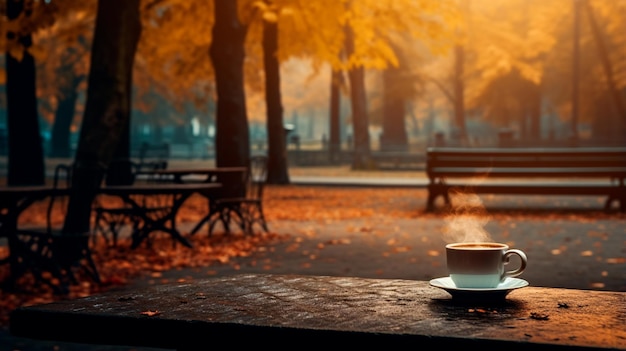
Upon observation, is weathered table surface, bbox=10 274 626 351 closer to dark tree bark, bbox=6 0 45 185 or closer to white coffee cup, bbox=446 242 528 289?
white coffee cup, bbox=446 242 528 289

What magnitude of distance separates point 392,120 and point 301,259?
46961 millimetres

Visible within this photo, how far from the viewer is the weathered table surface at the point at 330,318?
2385mm

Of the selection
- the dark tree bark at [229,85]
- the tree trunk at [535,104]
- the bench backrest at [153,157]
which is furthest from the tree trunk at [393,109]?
the dark tree bark at [229,85]

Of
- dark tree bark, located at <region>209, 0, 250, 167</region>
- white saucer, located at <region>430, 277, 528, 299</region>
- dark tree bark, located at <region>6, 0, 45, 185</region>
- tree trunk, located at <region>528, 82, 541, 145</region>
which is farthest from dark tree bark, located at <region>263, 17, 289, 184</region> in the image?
tree trunk, located at <region>528, 82, 541, 145</region>

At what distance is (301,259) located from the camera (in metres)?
12.1

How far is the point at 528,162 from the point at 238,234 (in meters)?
6.50

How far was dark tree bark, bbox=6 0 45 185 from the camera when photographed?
83.1 feet

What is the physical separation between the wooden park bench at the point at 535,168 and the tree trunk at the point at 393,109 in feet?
109

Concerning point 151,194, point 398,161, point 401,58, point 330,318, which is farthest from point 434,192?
point 401,58

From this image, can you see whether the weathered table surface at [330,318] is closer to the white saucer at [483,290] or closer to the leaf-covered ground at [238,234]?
the white saucer at [483,290]

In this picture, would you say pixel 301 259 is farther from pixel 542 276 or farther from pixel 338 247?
pixel 542 276

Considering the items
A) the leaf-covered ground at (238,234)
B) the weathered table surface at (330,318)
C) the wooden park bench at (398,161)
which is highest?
the weathered table surface at (330,318)

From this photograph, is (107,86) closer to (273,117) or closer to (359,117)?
(273,117)

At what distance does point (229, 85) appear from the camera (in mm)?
20734
